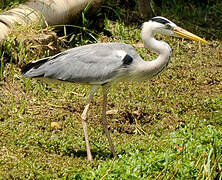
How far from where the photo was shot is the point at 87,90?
8.00 m

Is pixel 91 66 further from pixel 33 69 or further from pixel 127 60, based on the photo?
pixel 33 69

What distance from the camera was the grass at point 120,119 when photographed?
514cm

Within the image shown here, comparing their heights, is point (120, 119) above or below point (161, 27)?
below

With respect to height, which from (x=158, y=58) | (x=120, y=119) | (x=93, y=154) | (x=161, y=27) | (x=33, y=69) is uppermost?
(x=161, y=27)

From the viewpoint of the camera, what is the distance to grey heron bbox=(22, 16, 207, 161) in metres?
6.26

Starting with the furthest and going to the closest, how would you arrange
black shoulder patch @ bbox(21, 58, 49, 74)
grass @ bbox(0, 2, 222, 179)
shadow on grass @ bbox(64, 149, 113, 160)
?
black shoulder patch @ bbox(21, 58, 49, 74) → shadow on grass @ bbox(64, 149, 113, 160) → grass @ bbox(0, 2, 222, 179)

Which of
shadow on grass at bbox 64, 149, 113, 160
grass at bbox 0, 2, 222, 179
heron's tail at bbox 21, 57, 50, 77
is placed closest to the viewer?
grass at bbox 0, 2, 222, 179

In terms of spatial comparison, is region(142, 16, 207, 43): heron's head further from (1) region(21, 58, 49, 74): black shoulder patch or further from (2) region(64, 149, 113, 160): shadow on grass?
(2) region(64, 149, 113, 160): shadow on grass

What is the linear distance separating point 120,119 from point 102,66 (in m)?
1.27

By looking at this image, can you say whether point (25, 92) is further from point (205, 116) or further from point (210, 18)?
point (210, 18)

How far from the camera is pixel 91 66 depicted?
636 cm

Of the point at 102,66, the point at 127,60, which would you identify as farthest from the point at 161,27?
the point at 102,66

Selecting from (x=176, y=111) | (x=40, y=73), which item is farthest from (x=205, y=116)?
(x=40, y=73)

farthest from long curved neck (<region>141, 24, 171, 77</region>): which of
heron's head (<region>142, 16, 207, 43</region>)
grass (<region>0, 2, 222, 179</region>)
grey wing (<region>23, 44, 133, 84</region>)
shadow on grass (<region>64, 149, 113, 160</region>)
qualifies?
shadow on grass (<region>64, 149, 113, 160</region>)
